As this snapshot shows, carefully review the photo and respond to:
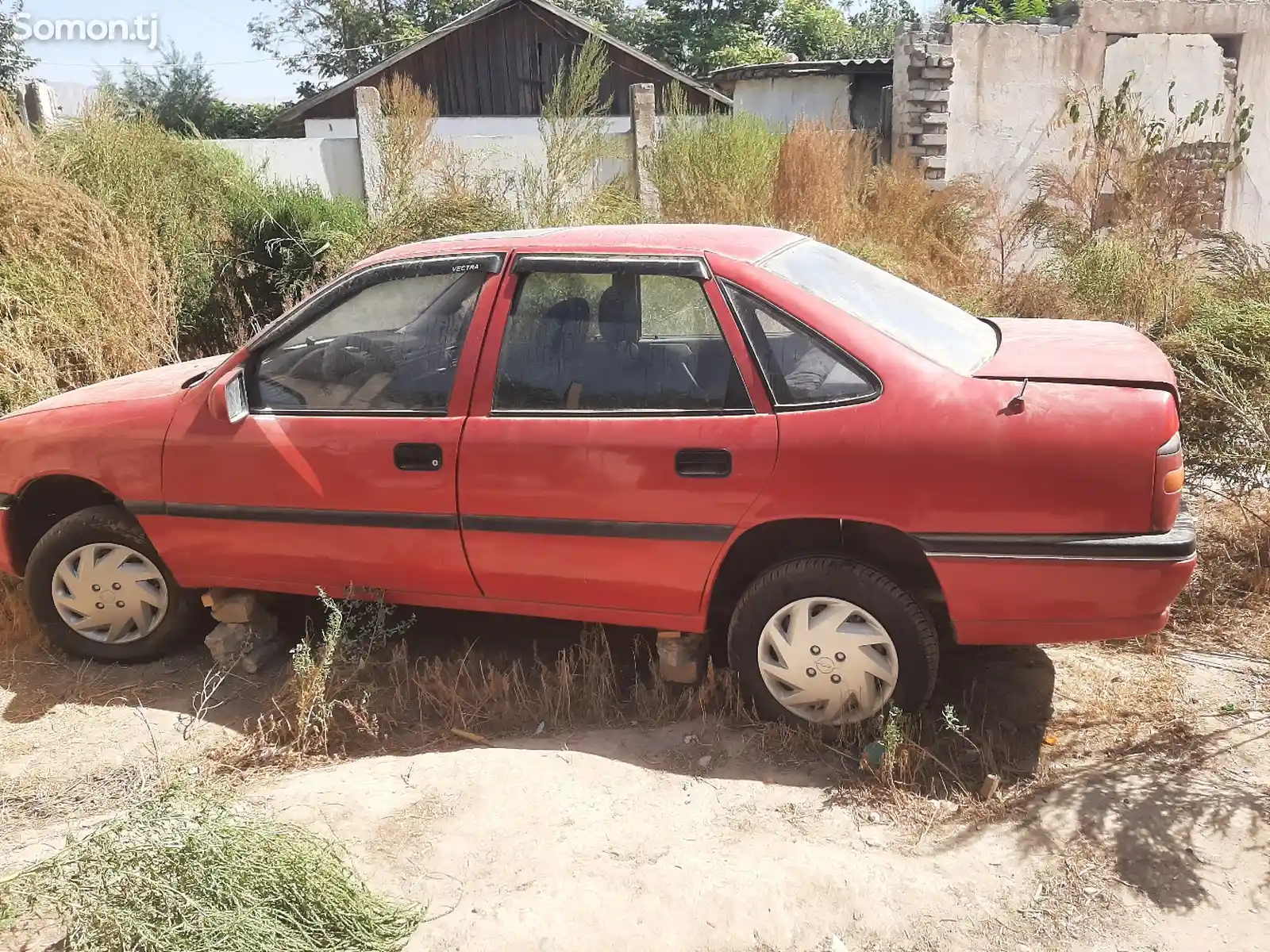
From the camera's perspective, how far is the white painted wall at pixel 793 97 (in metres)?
16.4

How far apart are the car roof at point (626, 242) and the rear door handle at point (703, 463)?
27.1 inches

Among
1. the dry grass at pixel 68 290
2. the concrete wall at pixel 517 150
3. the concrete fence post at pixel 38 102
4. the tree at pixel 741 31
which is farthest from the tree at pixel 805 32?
the dry grass at pixel 68 290

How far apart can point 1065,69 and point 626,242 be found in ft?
42.0

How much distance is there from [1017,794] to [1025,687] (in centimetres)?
73

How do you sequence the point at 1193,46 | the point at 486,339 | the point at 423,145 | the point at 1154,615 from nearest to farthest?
the point at 1154,615, the point at 486,339, the point at 423,145, the point at 1193,46

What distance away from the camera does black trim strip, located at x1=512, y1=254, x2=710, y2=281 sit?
353 centimetres

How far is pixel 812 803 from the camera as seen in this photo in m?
3.21

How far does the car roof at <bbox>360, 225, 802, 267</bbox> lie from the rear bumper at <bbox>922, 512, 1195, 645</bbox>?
4.05ft

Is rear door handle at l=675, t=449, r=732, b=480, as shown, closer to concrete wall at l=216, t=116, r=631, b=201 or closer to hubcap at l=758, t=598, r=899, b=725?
hubcap at l=758, t=598, r=899, b=725

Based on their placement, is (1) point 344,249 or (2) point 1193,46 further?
(2) point 1193,46

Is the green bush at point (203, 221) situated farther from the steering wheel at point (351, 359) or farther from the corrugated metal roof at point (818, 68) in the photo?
the corrugated metal roof at point (818, 68)

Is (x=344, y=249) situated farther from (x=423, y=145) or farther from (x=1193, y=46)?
(x=1193, y=46)

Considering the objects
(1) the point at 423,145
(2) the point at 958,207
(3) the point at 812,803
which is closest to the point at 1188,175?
(2) the point at 958,207

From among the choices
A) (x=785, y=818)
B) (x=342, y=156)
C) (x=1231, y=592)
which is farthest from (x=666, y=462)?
(x=342, y=156)
